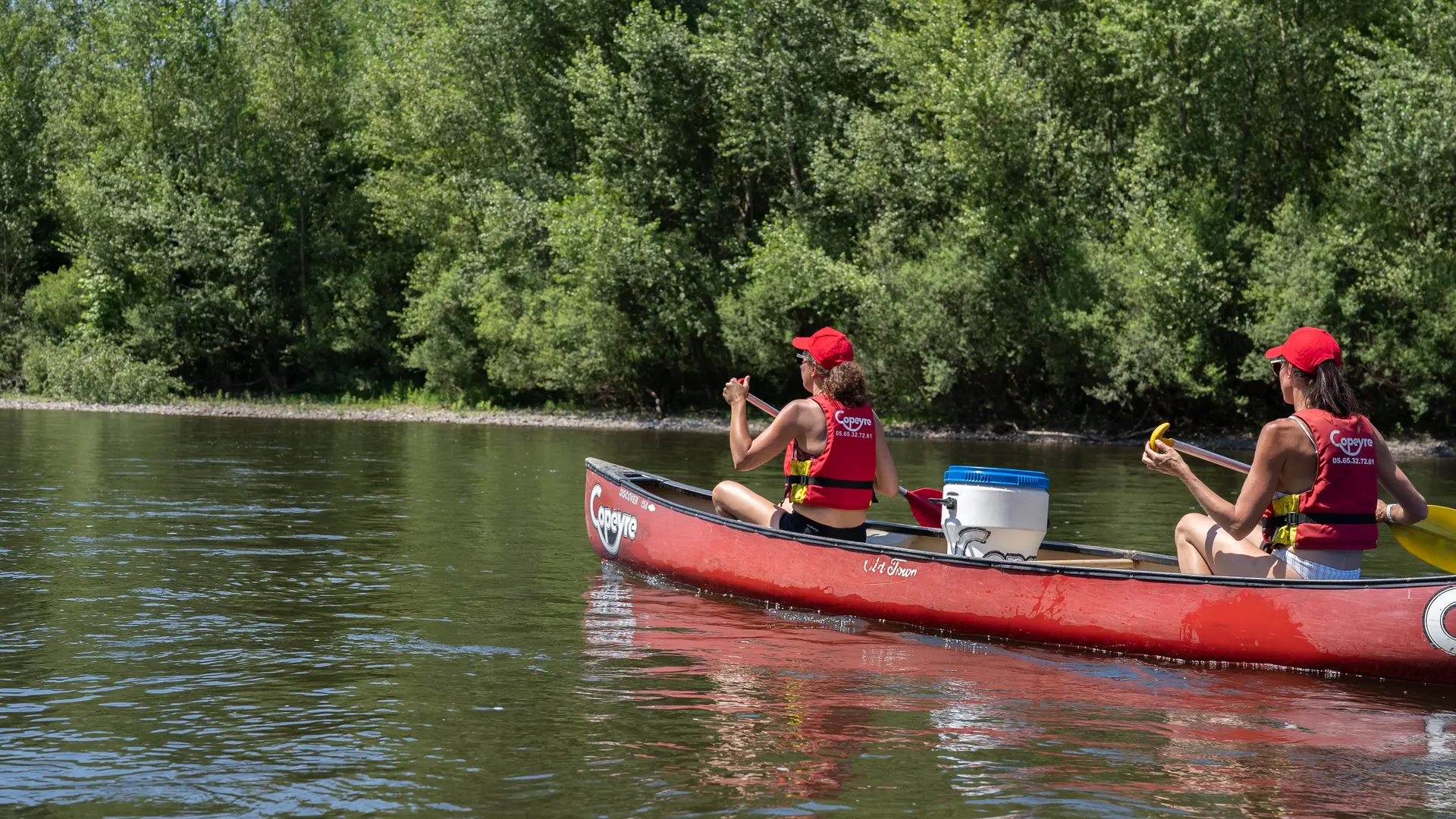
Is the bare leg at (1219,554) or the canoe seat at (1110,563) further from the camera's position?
the canoe seat at (1110,563)

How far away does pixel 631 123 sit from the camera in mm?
33344

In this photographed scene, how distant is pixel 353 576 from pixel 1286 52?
71.4ft

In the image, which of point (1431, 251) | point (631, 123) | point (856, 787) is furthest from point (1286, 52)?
point (856, 787)

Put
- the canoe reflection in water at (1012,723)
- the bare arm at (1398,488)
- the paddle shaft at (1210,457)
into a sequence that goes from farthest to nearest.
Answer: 1. the paddle shaft at (1210,457)
2. the bare arm at (1398,488)
3. the canoe reflection in water at (1012,723)

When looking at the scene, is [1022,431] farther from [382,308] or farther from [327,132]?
[327,132]

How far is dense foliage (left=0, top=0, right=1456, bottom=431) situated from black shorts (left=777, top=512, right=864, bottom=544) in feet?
61.8

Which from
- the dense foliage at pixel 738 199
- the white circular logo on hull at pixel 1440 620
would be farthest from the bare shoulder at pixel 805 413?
the dense foliage at pixel 738 199

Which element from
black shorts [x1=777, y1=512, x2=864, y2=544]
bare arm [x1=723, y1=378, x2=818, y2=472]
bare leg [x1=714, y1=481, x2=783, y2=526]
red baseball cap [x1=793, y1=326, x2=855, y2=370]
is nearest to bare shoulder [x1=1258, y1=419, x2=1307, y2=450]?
red baseball cap [x1=793, y1=326, x2=855, y2=370]

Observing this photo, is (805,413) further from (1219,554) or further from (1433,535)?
(1433,535)

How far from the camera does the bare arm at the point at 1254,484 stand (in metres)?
7.17

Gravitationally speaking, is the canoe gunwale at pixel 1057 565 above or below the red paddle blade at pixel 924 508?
below

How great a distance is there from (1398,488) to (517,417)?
28.8 m

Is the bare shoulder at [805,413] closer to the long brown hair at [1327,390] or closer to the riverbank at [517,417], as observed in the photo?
the long brown hair at [1327,390]

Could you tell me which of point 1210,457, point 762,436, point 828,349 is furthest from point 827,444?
point 1210,457
